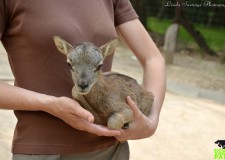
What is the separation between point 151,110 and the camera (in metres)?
2.37

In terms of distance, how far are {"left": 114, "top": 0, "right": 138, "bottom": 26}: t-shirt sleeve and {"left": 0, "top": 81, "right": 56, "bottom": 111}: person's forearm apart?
66cm

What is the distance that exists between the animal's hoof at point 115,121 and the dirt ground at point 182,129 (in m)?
2.94

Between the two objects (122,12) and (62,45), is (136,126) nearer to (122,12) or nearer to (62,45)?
→ (62,45)

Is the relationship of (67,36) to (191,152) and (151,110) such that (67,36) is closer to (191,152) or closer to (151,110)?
(151,110)

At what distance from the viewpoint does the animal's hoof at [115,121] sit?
6.42 ft

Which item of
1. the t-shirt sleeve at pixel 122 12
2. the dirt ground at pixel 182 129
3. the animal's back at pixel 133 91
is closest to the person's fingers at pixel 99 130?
the animal's back at pixel 133 91

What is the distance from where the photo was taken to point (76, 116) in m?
1.86

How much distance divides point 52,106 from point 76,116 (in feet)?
0.34

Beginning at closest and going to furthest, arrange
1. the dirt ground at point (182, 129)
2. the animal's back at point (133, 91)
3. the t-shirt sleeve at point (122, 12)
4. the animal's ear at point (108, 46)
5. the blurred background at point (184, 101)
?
the animal's ear at point (108, 46) < the animal's back at point (133, 91) < the t-shirt sleeve at point (122, 12) < the dirt ground at point (182, 129) < the blurred background at point (184, 101)

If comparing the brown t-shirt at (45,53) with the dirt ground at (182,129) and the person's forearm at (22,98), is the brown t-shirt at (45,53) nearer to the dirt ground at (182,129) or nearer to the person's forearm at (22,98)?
the person's forearm at (22,98)

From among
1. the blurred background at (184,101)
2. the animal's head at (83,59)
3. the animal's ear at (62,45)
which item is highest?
the animal's ear at (62,45)

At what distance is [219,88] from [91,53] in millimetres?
8594

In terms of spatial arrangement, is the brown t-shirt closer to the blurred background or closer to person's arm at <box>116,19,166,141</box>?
person's arm at <box>116,19,166,141</box>

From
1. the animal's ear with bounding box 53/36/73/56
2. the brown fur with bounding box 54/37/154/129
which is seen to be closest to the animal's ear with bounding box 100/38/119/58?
the brown fur with bounding box 54/37/154/129
